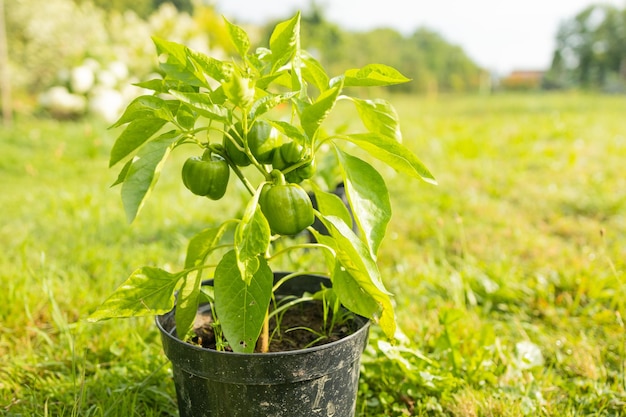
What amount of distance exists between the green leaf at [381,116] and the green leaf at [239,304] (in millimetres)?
382

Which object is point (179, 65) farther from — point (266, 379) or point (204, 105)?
point (266, 379)

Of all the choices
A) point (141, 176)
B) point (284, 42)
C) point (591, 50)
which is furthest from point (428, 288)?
point (591, 50)

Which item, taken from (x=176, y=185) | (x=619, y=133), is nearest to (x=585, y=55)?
(x=619, y=133)

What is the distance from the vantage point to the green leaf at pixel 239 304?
102 cm

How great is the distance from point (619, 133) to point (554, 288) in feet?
13.9

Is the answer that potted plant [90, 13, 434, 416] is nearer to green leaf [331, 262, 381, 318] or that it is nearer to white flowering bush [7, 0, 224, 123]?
green leaf [331, 262, 381, 318]

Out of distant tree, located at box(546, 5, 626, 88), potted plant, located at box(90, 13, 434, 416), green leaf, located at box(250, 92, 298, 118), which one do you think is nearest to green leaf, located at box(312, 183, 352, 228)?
potted plant, located at box(90, 13, 434, 416)

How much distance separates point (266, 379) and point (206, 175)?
404 millimetres

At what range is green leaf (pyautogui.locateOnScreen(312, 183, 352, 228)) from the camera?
1.16 metres

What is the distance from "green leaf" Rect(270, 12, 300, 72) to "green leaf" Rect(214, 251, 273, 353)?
1.28ft

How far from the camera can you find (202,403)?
45.0 inches

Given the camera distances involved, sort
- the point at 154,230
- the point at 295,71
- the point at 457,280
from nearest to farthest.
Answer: the point at 295,71, the point at 457,280, the point at 154,230

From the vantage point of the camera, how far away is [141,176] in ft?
3.09

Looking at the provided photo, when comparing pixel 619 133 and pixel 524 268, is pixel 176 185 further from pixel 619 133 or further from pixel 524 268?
pixel 619 133
